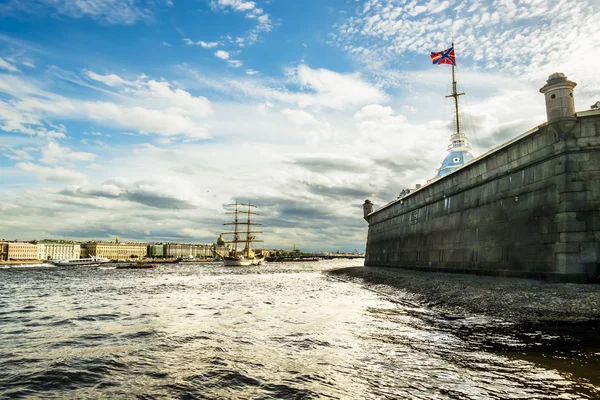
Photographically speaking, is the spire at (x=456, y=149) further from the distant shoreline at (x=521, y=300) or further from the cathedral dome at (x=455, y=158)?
the distant shoreline at (x=521, y=300)

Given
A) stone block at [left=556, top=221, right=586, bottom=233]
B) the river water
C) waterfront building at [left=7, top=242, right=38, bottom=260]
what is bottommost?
waterfront building at [left=7, top=242, right=38, bottom=260]

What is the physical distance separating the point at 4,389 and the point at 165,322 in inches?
267

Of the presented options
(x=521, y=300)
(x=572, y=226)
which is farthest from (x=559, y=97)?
(x=521, y=300)

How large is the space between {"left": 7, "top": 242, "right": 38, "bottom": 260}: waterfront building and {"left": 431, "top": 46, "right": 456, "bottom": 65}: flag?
→ 639 feet

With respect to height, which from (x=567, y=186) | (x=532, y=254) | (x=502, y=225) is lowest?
(x=532, y=254)

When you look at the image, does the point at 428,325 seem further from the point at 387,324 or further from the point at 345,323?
the point at 345,323

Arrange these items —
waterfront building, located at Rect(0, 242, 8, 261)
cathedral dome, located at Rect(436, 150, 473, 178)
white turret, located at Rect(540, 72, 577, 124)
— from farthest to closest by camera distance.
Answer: waterfront building, located at Rect(0, 242, 8, 261) < cathedral dome, located at Rect(436, 150, 473, 178) < white turret, located at Rect(540, 72, 577, 124)

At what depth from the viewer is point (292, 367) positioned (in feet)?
23.3

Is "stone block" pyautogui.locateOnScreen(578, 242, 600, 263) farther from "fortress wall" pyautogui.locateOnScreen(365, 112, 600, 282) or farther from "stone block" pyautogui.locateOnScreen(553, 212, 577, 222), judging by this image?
"stone block" pyautogui.locateOnScreen(553, 212, 577, 222)

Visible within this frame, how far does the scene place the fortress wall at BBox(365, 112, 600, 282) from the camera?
1406cm

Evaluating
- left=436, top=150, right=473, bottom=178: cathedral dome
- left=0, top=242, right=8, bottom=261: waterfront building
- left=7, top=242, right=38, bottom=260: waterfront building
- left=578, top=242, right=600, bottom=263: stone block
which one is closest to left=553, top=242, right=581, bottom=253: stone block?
left=578, top=242, right=600, bottom=263: stone block

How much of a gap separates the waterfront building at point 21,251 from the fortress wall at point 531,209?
200 meters

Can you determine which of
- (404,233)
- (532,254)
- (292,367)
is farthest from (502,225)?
(404,233)

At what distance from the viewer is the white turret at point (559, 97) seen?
49.1 feet
